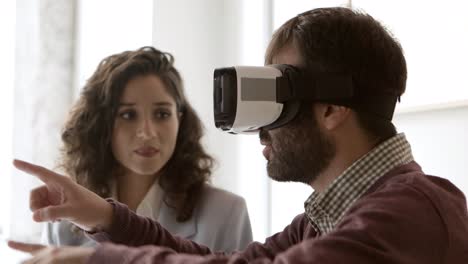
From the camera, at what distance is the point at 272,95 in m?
0.88

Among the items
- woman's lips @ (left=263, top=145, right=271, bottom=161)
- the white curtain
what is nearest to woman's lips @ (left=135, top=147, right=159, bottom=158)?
A: woman's lips @ (left=263, top=145, right=271, bottom=161)

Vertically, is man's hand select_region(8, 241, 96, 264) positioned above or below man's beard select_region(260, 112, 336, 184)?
below

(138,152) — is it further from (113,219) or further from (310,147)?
(310,147)

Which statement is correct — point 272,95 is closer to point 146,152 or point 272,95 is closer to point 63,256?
point 63,256

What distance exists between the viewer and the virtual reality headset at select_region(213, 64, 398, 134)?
2.88 ft

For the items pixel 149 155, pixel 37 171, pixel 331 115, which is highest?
pixel 331 115

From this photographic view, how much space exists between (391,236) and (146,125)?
0.99 m

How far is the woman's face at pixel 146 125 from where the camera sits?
62.5 inches

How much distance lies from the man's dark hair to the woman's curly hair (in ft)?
2.48

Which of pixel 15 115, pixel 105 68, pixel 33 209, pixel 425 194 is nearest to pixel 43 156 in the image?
pixel 15 115

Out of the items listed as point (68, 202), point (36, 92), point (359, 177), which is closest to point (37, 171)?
point (68, 202)

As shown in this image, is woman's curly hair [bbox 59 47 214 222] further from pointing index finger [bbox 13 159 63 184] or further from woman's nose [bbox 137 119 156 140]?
pointing index finger [bbox 13 159 63 184]

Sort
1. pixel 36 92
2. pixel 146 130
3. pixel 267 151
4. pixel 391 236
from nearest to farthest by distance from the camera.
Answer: pixel 391 236, pixel 267 151, pixel 146 130, pixel 36 92

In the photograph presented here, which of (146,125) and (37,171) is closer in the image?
(37,171)
